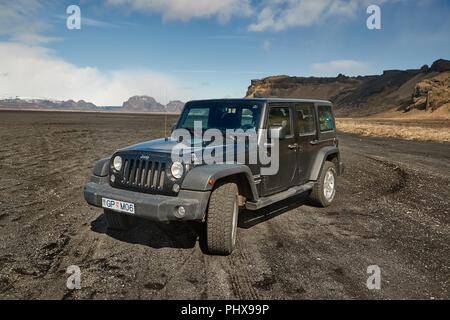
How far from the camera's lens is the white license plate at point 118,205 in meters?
4.57

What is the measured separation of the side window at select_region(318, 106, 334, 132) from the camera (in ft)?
24.9

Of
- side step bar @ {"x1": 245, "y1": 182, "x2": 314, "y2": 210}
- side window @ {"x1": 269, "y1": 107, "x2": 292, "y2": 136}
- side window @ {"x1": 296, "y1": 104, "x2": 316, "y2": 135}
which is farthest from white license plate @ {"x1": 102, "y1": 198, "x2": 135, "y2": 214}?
side window @ {"x1": 296, "y1": 104, "x2": 316, "y2": 135}

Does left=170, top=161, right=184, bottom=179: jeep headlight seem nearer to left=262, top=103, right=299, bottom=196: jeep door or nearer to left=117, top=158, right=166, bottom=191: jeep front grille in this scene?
left=117, top=158, right=166, bottom=191: jeep front grille

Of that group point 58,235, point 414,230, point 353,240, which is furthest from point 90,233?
point 414,230

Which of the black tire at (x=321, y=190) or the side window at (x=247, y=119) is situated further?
the black tire at (x=321, y=190)

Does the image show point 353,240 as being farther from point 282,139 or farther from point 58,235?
point 58,235

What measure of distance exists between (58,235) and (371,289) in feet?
14.1

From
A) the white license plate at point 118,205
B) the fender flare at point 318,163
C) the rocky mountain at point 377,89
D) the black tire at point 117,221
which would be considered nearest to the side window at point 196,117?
the black tire at point 117,221

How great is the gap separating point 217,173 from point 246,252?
128cm

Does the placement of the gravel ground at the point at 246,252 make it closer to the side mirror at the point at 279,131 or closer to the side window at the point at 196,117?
the side mirror at the point at 279,131

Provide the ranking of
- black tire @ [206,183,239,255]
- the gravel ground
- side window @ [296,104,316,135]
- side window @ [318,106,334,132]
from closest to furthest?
the gravel ground
black tire @ [206,183,239,255]
side window @ [296,104,316,135]
side window @ [318,106,334,132]

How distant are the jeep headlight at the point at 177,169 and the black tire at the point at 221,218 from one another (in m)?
0.47

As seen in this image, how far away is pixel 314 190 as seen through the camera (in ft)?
23.4

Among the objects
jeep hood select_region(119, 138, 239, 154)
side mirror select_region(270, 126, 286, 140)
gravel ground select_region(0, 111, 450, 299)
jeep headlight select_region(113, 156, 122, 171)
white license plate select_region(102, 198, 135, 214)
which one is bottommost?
gravel ground select_region(0, 111, 450, 299)
